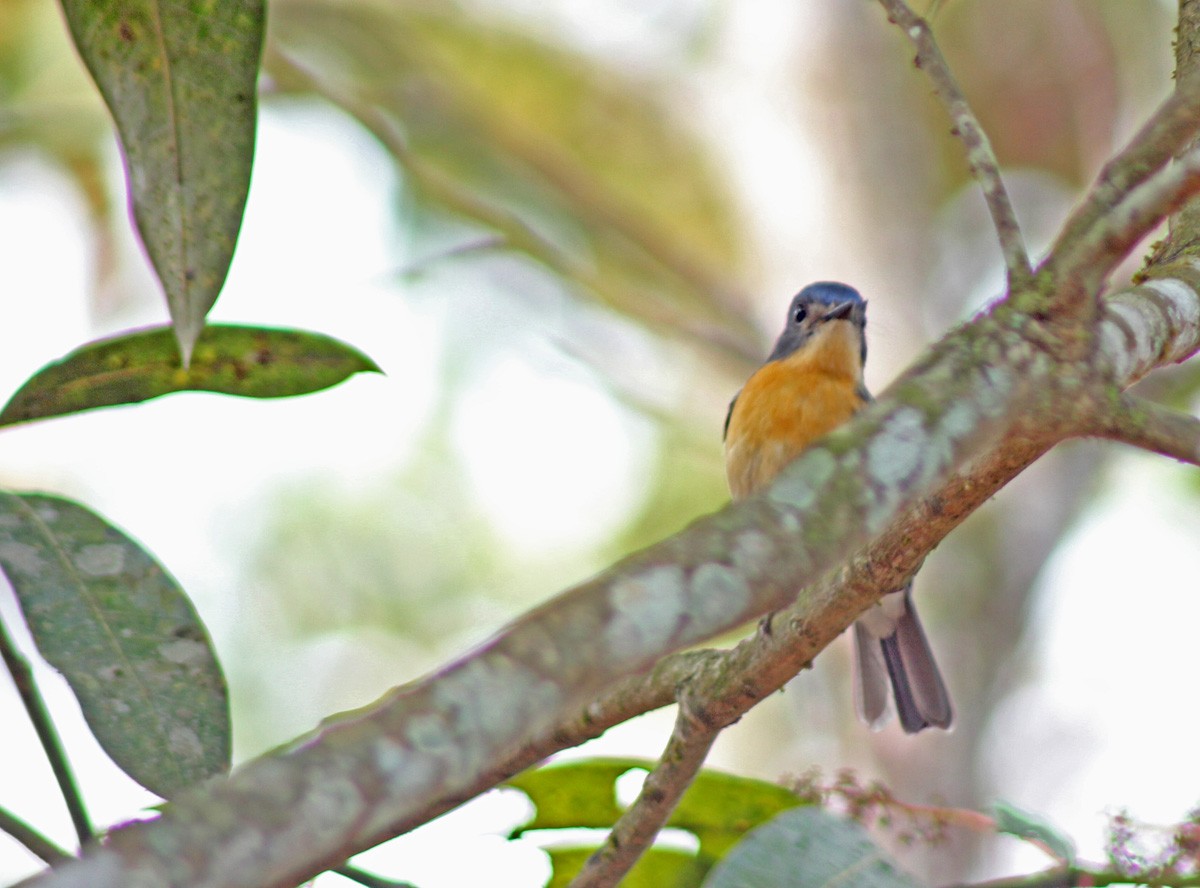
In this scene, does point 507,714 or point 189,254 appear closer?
point 507,714

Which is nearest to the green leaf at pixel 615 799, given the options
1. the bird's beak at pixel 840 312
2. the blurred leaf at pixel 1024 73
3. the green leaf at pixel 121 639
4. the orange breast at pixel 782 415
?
the green leaf at pixel 121 639

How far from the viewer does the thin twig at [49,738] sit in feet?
4.62

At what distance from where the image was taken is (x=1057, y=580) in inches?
318

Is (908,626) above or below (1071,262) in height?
above

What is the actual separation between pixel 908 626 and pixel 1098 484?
443cm

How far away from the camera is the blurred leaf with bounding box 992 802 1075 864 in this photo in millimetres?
1983

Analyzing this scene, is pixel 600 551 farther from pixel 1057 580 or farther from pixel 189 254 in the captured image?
pixel 189 254

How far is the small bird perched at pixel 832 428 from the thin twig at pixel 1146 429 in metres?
2.56

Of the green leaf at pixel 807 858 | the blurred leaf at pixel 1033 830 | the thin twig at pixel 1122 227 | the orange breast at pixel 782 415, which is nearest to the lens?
the thin twig at pixel 1122 227

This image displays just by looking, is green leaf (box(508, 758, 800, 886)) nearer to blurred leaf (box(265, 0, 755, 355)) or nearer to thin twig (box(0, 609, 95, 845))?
thin twig (box(0, 609, 95, 845))

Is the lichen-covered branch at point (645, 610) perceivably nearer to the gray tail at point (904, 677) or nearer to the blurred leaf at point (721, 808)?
the blurred leaf at point (721, 808)

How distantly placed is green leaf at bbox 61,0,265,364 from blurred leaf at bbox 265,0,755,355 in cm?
459

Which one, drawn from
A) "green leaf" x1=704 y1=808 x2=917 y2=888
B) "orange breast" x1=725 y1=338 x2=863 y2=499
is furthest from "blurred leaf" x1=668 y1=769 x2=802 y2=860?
"orange breast" x1=725 y1=338 x2=863 y2=499

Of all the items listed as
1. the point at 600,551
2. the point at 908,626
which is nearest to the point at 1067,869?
the point at 908,626
